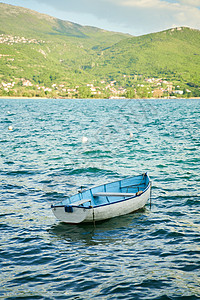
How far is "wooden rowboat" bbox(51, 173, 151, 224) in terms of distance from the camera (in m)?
13.8

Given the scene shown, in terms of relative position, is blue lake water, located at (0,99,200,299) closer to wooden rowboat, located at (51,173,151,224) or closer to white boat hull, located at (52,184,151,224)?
white boat hull, located at (52,184,151,224)

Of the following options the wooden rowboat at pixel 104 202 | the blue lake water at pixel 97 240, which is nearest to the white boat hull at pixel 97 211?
the wooden rowboat at pixel 104 202

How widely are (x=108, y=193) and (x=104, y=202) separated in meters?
0.49

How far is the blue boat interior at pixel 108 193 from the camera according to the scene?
598 inches

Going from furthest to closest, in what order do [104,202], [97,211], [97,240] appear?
[104,202], [97,211], [97,240]

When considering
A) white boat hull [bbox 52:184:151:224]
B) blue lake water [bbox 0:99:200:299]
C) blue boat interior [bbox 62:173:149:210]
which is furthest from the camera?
blue boat interior [bbox 62:173:149:210]

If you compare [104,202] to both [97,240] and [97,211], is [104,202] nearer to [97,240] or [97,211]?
[97,211]

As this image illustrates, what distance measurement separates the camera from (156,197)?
18125mm

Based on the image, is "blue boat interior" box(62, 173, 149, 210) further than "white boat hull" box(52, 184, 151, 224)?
Yes

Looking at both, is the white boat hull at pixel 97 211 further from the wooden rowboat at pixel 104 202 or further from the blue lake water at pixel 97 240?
the blue lake water at pixel 97 240

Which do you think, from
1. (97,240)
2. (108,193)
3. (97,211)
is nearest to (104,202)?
(108,193)

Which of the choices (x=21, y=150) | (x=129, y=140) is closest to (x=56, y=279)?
(x=21, y=150)

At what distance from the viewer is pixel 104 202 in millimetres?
16219

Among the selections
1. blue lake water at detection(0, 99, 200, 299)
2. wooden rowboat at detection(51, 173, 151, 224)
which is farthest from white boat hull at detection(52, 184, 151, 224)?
blue lake water at detection(0, 99, 200, 299)
